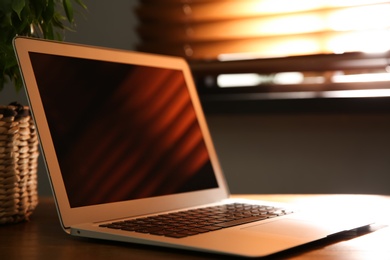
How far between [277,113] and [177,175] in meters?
0.59

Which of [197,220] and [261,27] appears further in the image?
[261,27]

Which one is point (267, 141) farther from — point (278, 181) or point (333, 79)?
point (333, 79)

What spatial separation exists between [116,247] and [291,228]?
209 mm

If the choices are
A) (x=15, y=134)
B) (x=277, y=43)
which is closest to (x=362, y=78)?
(x=277, y=43)

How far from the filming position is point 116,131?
36.9 inches

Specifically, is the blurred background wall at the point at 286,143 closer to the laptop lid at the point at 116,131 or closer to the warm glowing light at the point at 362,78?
the warm glowing light at the point at 362,78

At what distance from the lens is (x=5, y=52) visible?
2.87 ft

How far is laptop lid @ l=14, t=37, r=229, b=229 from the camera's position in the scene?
2.70ft

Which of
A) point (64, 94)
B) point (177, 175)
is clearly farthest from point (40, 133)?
point (177, 175)

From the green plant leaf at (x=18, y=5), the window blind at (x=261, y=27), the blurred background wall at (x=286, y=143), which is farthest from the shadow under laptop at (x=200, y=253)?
the window blind at (x=261, y=27)

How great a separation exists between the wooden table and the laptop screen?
2.8 inches

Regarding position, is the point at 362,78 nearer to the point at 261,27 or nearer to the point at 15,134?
the point at 261,27

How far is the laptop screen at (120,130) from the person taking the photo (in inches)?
33.2

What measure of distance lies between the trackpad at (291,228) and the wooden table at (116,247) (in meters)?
0.01
